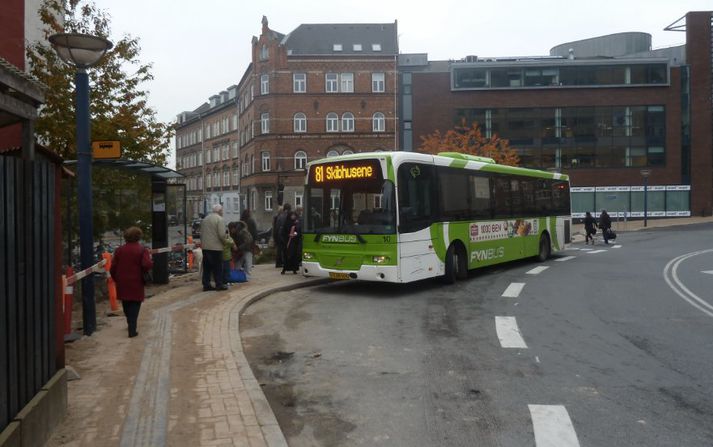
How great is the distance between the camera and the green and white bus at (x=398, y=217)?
38.9 feet

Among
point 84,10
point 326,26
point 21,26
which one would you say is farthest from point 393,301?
point 326,26

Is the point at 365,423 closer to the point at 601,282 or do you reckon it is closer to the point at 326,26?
the point at 601,282

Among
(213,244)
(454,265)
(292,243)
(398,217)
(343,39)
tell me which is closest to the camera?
(213,244)

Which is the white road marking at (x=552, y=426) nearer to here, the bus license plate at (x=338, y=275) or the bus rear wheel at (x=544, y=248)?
the bus license plate at (x=338, y=275)

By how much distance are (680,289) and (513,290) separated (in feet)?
11.9

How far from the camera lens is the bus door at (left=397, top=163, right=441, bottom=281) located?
1187 centimetres

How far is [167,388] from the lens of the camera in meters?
5.73

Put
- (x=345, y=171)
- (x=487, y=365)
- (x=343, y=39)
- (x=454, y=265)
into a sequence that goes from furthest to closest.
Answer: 1. (x=343, y=39)
2. (x=454, y=265)
3. (x=345, y=171)
4. (x=487, y=365)

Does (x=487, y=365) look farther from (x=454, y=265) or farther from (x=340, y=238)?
(x=454, y=265)

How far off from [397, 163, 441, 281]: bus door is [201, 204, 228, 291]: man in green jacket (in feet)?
11.0

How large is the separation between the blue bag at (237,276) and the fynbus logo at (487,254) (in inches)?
204

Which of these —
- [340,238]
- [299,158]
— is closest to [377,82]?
[299,158]

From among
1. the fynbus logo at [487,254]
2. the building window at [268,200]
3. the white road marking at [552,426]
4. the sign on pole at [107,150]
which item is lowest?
the white road marking at [552,426]

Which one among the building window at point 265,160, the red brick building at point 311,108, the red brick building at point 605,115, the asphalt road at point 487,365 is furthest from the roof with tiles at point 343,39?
the asphalt road at point 487,365
